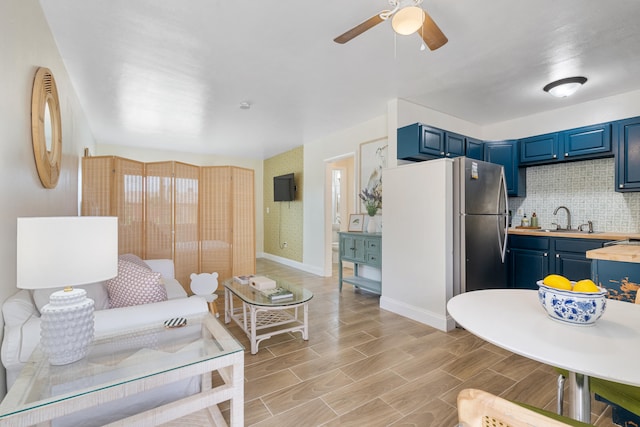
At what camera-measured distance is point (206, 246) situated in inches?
168

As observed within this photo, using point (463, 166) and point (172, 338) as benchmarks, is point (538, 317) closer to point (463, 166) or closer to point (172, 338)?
point (172, 338)

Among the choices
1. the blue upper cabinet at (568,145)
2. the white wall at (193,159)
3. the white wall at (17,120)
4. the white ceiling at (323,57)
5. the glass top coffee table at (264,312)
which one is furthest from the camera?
the white wall at (193,159)

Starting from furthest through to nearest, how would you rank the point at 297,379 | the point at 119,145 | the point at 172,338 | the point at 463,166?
1. the point at 119,145
2. the point at 463,166
3. the point at 297,379
4. the point at 172,338

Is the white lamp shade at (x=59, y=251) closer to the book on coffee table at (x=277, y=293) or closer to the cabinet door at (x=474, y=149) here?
the book on coffee table at (x=277, y=293)

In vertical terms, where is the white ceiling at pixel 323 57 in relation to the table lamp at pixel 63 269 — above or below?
above

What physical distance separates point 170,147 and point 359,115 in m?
4.20

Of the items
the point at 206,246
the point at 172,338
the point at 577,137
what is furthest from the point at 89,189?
the point at 577,137

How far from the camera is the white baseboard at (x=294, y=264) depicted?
539 cm

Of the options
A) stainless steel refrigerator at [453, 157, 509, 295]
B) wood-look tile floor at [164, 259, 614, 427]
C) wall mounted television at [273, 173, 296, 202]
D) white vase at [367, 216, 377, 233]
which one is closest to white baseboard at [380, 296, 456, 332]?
wood-look tile floor at [164, 259, 614, 427]

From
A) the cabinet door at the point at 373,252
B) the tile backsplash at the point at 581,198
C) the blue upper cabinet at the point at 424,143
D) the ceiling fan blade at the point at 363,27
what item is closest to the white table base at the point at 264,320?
the cabinet door at the point at 373,252

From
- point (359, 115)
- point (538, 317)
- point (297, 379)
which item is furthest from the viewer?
point (359, 115)

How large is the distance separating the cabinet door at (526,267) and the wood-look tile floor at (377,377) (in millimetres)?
1454

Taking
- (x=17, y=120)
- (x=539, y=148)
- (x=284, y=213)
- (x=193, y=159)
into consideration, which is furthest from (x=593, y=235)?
(x=193, y=159)

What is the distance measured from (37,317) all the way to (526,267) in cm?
452
